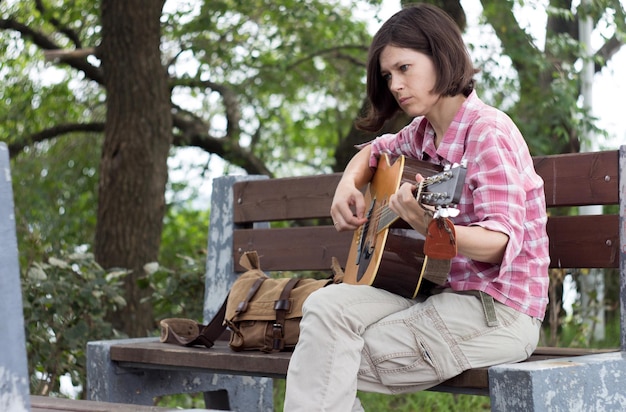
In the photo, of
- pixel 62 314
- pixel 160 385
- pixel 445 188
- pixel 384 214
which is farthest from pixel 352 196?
pixel 62 314

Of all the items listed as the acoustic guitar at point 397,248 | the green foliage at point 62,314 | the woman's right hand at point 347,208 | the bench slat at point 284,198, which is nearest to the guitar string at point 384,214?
the acoustic guitar at point 397,248

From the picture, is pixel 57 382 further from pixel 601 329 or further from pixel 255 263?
pixel 601 329

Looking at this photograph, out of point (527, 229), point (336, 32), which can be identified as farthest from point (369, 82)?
point (336, 32)

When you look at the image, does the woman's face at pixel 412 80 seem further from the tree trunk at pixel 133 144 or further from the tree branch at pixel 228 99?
the tree branch at pixel 228 99

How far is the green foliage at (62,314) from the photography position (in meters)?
4.93

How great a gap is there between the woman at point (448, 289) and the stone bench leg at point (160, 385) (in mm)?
1305

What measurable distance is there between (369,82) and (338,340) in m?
0.97

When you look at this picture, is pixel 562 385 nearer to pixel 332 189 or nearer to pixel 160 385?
pixel 332 189

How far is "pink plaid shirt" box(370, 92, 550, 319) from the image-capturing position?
2.56m

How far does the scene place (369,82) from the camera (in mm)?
3172

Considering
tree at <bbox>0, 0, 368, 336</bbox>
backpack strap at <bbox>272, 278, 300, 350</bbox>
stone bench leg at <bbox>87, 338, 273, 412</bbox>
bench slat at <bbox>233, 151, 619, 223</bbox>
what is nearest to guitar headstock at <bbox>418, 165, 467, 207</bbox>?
bench slat at <bbox>233, 151, 619, 223</bbox>

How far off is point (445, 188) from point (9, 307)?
1.09 m

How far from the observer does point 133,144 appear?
22.2ft

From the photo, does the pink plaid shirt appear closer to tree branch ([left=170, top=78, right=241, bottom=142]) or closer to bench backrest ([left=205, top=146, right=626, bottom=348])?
bench backrest ([left=205, top=146, right=626, bottom=348])
